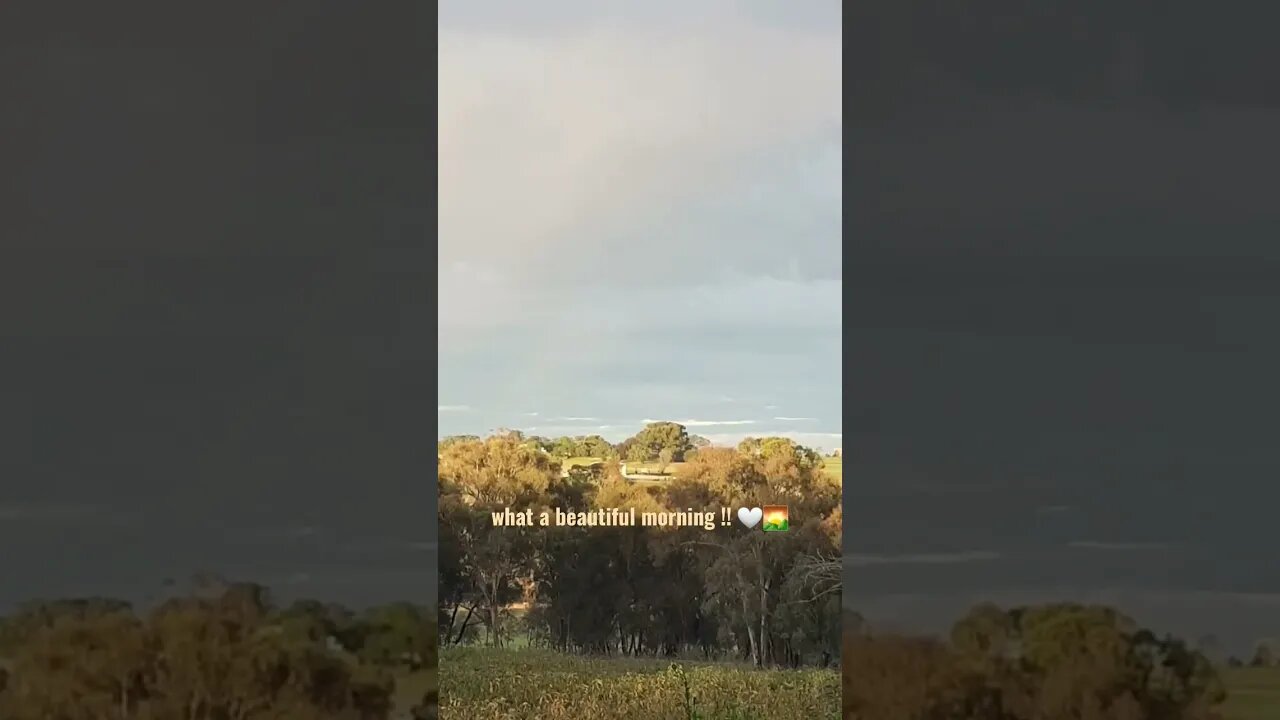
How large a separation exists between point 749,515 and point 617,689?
1241mm

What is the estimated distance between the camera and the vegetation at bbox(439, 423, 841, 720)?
6633 mm

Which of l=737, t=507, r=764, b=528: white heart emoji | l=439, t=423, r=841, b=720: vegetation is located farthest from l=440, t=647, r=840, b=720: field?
l=737, t=507, r=764, b=528: white heart emoji

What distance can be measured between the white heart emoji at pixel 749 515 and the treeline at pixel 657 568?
7 cm
